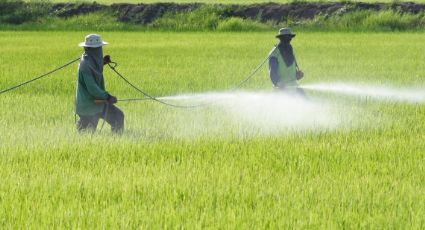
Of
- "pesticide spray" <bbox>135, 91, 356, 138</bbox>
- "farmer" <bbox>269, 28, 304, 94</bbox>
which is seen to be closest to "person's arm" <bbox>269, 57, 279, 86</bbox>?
"farmer" <bbox>269, 28, 304, 94</bbox>

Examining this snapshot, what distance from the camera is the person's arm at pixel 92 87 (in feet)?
23.0

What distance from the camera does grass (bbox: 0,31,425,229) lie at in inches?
177

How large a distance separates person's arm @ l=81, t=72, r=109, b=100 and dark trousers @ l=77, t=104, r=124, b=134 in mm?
276

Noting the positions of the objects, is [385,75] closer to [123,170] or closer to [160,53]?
[160,53]

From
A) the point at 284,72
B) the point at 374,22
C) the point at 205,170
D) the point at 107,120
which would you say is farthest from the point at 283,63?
the point at 374,22

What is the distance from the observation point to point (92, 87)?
704cm

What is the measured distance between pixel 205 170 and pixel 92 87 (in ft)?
5.88

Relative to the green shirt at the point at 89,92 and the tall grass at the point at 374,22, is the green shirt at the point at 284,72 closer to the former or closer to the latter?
the green shirt at the point at 89,92

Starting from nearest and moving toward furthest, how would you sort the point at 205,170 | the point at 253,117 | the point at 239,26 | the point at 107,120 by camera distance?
1. the point at 205,170
2. the point at 107,120
3. the point at 253,117
4. the point at 239,26

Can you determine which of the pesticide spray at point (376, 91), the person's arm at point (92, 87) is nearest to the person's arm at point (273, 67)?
the pesticide spray at point (376, 91)

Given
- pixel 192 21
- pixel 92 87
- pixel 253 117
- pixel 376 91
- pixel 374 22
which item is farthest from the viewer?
pixel 192 21

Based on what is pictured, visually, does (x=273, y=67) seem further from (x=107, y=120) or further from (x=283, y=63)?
(x=107, y=120)

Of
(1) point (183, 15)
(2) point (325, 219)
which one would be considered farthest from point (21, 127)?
(1) point (183, 15)

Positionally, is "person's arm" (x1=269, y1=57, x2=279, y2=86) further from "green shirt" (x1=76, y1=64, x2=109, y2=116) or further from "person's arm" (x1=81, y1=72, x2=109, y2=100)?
"person's arm" (x1=81, y1=72, x2=109, y2=100)
